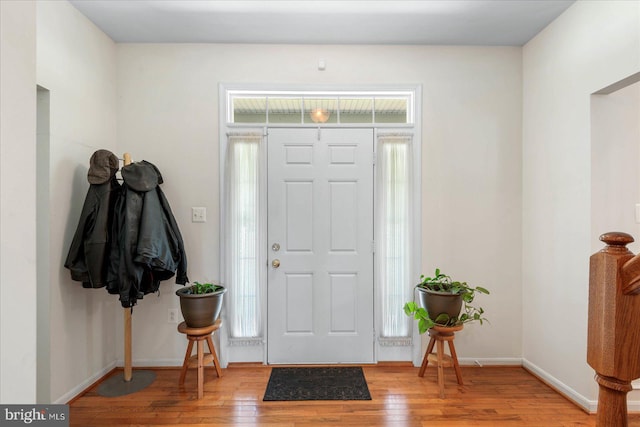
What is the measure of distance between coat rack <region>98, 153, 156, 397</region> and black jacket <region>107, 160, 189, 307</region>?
0.78 ft

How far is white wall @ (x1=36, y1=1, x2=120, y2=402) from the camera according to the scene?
7.04 feet

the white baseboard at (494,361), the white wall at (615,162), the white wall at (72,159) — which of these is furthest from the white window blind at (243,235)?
the white wall at (615,162)

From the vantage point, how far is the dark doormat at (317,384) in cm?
231

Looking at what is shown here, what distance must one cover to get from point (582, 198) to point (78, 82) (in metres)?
3.72

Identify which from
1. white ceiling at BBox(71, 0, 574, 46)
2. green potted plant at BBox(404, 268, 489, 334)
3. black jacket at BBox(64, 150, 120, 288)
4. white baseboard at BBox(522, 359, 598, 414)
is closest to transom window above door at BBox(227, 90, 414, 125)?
white ceiling at BBox(71, 0, 574, 46)

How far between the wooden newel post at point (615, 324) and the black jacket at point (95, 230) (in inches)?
103

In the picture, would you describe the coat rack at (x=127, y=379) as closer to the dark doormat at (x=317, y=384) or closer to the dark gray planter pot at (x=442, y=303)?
the dark doormat at (x=317, y=384)

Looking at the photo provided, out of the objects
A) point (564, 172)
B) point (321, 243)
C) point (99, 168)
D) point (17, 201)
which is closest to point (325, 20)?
point (321, 243)

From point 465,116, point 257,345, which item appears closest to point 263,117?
point 465,116

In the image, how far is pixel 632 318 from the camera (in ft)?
2.58

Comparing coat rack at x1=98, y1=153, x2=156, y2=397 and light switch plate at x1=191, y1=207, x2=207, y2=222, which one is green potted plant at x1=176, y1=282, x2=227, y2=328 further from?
light switch plate at x1=191, y1=207, x2=207, y2=222

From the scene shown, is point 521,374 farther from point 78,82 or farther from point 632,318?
point 78,82

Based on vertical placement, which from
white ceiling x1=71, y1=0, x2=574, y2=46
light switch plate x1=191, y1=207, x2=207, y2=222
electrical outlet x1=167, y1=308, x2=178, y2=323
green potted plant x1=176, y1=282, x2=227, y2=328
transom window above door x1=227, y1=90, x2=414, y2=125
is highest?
white ceiling x1=71, y1=0, x2=574, y2=46

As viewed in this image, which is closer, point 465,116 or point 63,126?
point 63,126
